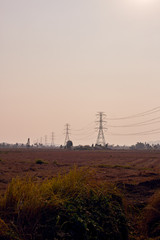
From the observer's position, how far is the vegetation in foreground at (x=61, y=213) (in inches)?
224

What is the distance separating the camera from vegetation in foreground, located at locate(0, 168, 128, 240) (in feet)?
18.7

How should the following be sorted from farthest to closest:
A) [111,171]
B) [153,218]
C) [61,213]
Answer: [111,171], [153,218], [61,213]

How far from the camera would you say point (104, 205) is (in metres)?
7.25

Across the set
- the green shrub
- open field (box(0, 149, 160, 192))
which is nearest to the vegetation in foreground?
the green shrub

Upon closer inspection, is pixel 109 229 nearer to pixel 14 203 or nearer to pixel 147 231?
pixel 147 231

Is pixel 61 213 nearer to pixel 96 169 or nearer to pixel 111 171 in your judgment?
pixel 96 169

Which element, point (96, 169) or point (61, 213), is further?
point (96, 169)

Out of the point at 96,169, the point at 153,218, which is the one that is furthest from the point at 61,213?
the point at 96,169

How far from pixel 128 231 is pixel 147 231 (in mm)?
472

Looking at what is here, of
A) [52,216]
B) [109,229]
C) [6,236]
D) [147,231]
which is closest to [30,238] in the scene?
[6,236]

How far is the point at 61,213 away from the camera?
20.5 feet

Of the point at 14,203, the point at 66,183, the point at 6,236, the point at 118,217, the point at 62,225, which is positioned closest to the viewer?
the point at 6,236

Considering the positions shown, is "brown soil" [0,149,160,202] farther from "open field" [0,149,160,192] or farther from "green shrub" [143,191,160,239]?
"green shrub" [143,191,160,239]

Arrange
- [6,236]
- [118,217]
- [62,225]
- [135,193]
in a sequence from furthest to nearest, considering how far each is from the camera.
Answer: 1. [135,193]
2. [118,217]
3. [62,225]
4. [6,236]
